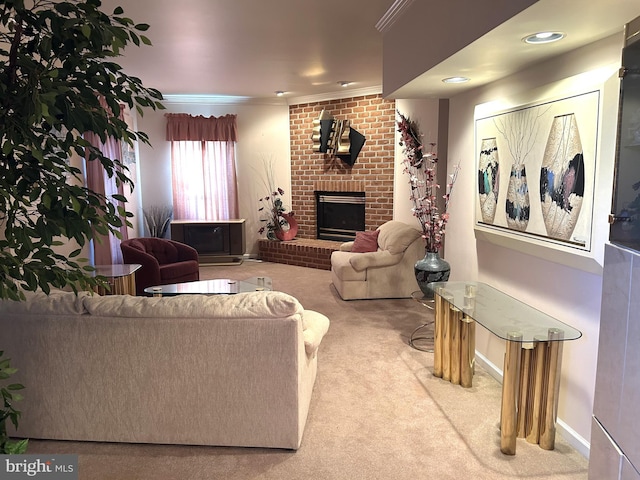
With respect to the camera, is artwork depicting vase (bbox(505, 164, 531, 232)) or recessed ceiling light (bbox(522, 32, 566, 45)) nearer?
recessed ceiling light (bbox(522, 32, 566, 45))

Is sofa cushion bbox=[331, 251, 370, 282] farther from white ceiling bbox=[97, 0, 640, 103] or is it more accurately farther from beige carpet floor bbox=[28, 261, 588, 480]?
white ceiling bbox=[97, 0, 640, 103]

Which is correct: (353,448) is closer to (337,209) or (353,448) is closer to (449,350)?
(449,350)

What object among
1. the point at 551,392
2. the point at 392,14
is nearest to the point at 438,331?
the point at 551,392

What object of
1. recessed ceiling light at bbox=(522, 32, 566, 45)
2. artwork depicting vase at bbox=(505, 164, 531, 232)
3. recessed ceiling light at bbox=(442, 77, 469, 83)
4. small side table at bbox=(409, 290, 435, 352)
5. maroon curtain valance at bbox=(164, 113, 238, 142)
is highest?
maroon curtain valance at bbox=(164, 113, 238, 142)

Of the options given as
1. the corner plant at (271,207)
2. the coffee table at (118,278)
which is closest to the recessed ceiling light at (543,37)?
the coffee table at (118,278)

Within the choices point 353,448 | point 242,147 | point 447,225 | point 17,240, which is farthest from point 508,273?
point 242,147

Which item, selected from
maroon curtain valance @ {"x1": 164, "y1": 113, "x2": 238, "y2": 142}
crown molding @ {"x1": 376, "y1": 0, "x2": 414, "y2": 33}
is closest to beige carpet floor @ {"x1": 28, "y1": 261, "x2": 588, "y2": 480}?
crown molding @ {"x1": 376, "y1": 0, "x2": 414, "y2": 33}

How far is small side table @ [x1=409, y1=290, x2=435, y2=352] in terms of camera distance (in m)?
3.73

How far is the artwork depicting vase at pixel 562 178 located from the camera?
7.45 feet

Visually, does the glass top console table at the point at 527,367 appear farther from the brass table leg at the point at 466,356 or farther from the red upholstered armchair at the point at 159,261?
the red upholstered armchair at the point at 159,261

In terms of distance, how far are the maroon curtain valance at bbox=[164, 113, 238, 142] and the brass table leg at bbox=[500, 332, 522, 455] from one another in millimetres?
5846

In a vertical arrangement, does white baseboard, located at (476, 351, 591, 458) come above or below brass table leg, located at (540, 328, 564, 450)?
below

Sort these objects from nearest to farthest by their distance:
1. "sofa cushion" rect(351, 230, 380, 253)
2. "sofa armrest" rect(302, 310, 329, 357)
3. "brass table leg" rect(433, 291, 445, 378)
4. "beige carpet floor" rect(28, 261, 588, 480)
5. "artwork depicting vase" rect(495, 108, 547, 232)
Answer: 1. "beige carpet floor" rect(28, 261, 588, 480)
2. "sofa armrest" rect(302, 310, 329, 357)
3. "artwork depicting vase" rect(495, 108, 547, 232)
4. "brass table leg" rect(433, 291, 445, 378)
5. "sofa cushion" rect(351, 230, 380, 253)

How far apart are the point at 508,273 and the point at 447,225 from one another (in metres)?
1.04
